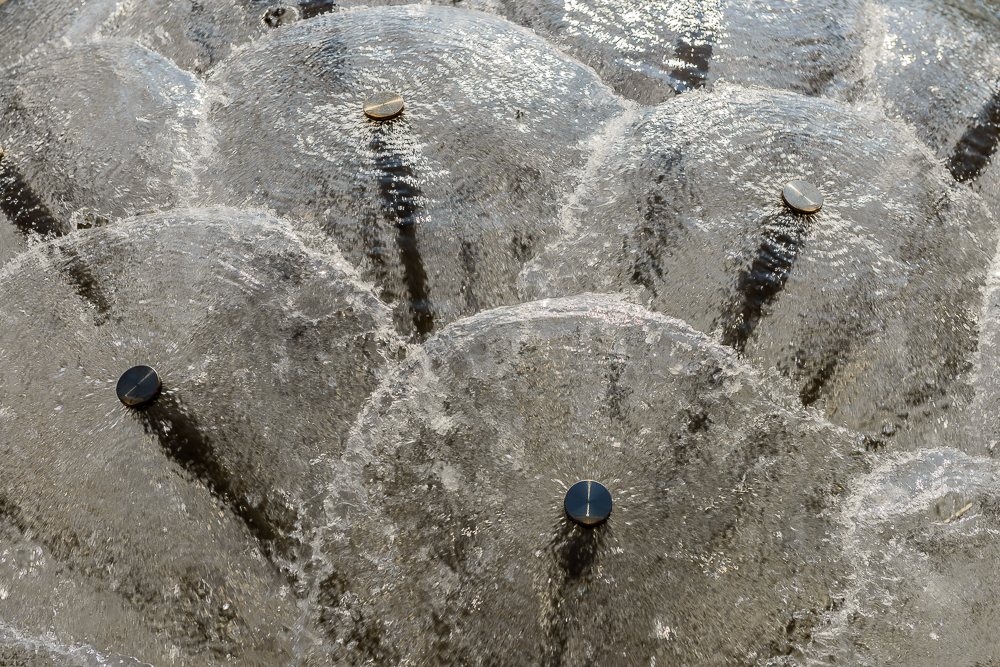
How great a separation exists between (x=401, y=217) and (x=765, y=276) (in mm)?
1067

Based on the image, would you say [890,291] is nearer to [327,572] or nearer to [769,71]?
[769,71]

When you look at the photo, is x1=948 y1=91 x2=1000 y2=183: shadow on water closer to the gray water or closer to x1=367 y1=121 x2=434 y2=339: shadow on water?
the gray water

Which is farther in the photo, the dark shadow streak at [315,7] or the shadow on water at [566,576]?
the dark shadow streak at [315,7]

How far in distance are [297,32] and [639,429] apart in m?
1.95

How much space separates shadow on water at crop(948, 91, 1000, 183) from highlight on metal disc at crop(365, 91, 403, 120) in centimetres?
183

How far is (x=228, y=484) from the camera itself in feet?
5.55

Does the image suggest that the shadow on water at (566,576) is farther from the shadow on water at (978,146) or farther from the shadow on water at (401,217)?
the shadow on water at (978,146)

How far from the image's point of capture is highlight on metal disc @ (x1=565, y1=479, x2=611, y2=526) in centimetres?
150

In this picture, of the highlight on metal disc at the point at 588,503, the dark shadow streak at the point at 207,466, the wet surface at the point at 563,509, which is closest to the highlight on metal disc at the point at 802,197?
the wet surface at the point at 563,509

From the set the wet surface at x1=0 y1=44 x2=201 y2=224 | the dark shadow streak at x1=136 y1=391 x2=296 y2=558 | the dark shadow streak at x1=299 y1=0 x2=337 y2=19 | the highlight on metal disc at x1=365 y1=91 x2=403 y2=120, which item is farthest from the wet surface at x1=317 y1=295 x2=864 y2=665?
the dark shadow streak at x1=299 y1=0 x2=337 y2=19

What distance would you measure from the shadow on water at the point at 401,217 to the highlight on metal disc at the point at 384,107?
0.04 metres

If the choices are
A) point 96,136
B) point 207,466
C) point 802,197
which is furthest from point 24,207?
point 802,197

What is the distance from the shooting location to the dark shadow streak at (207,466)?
65.9 inches

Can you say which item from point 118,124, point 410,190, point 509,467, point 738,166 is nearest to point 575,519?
point 509,467
